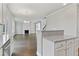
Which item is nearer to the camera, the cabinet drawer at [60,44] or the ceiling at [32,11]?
the cabinet drawer at [60,44]

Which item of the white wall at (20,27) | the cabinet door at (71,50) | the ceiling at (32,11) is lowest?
the cabinet door at (71,50)

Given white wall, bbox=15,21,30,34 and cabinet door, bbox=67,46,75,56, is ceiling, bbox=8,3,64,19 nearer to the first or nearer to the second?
white wall, bbox=15,21,30,34

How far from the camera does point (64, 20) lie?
1.80m

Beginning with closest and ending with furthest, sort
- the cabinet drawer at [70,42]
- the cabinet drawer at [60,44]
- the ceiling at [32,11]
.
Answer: the cabinet drawer at [60,44], the cabinet drawer at [70,42], the ceiling at [32,11]

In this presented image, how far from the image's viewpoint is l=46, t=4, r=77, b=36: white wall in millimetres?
1725

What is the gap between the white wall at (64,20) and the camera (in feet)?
5.66

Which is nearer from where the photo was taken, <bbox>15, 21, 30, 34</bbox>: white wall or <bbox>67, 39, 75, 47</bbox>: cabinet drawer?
<bbox>67, 39, 75, 47</bbox>: cabinet drawer

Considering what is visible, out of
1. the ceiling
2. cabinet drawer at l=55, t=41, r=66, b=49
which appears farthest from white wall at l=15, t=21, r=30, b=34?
cabinet drawer at l=55, t=41, r=66, b=49

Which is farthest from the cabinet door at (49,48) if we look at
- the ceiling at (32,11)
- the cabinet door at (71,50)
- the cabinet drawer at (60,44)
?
the ceiling at (32,11)

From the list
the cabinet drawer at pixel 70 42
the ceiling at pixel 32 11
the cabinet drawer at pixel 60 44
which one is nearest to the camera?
the cabinet drawer at pixel 60 44

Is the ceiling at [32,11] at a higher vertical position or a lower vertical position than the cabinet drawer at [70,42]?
higher

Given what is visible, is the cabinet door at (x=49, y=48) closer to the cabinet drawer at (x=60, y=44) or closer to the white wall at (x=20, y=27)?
the cabinet drawer at (x=60, y=44)

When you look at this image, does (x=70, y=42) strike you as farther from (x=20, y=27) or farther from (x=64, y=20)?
(x=20, y=27)

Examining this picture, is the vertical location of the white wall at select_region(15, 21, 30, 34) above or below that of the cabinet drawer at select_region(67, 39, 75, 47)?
above
